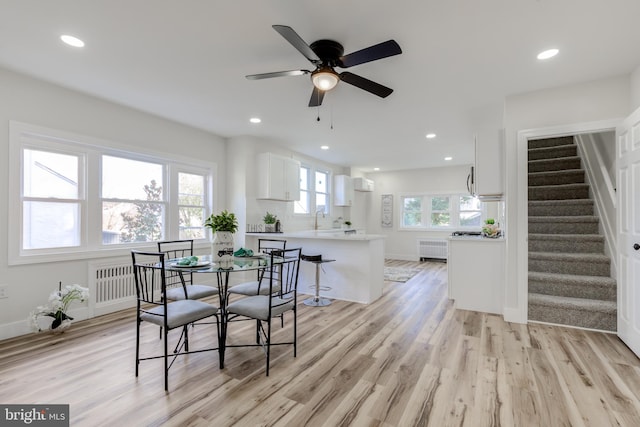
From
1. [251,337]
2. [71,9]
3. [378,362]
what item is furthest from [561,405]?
[71,9]

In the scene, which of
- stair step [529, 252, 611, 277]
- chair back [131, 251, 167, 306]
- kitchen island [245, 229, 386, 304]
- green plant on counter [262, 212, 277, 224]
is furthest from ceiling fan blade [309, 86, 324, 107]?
stair step [529, 252, 611, 277]

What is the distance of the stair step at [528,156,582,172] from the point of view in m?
4.84

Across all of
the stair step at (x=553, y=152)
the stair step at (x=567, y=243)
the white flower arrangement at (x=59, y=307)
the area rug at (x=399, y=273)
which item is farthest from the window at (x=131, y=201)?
the stair step at (x=553, y=152)

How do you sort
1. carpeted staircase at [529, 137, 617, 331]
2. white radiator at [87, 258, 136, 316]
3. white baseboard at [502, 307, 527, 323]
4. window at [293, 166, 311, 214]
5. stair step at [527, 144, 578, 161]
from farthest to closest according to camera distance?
window at [293, 166, 311, 214] < stair step at [527, 144, 578, 161] < white radiator at [87, 258, 136, 316] < white baseboard at [502, 307, 527, 323] < carpeted staircase at [529, 137, 617, 331]

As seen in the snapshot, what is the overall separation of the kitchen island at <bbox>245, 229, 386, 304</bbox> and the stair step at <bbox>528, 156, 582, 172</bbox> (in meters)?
2.92

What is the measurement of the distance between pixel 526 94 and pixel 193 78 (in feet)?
12.0

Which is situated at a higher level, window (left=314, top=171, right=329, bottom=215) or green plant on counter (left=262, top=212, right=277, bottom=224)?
window (left=314, top=171, right=329, bottom=215)

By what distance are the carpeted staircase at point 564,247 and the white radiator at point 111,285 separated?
5.00 metres

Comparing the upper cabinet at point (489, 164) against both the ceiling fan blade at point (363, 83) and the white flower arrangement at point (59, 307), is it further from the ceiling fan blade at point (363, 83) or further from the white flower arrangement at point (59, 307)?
the white flower arrangement at point (59, 307)

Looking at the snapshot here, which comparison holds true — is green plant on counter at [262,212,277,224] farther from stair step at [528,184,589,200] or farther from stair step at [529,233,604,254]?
stair step at [528,184,589,200]

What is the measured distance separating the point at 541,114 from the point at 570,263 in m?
1.93

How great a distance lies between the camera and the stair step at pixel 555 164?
4.84m

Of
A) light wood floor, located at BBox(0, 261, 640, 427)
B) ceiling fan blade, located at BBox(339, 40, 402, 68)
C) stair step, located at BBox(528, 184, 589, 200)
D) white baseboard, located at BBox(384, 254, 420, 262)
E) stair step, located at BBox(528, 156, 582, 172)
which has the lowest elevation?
light wood floor, located at BBox(0, 261, 640, 427)

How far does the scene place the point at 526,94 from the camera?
3479mm
